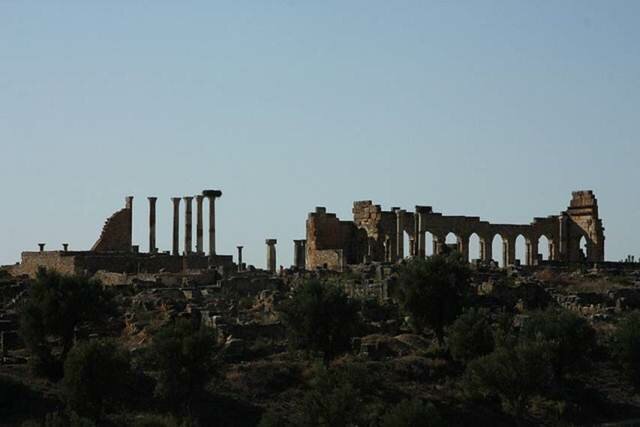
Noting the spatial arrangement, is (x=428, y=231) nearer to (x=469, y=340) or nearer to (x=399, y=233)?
(x=399, y=233)

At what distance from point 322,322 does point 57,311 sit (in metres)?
8.88

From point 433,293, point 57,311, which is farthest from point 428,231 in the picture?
point 57,311

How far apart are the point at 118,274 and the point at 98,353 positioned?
81.1 feet

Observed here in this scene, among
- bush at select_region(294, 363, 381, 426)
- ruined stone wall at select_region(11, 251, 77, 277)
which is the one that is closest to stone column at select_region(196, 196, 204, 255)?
ruined stone wall at select_region(11, 251, 77, 277)

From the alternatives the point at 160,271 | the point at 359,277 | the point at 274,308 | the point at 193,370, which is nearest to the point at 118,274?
the point at 160,271

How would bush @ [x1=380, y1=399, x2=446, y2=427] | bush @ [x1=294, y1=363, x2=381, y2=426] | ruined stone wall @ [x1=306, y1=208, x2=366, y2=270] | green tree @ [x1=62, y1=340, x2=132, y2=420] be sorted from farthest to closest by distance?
ruined stone wall @ [x1=306, y1=208, x2=366, y2=270]
green tree @ [x1=62, y1=340, x2=132, y2=420]
bush @ [x1=294, y1=363, x2=381, y2=426]
bush @ [x1=380, y1=399, x2=446, y2=427]

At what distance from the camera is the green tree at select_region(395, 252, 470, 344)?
170 feet

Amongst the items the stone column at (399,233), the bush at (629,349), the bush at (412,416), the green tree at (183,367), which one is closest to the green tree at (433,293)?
the bush at (629,349)

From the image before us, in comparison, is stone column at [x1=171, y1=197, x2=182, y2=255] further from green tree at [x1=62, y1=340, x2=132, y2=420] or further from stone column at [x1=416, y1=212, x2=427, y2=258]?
green tree at [x1=62, y1=340, x2=132, y2=420]

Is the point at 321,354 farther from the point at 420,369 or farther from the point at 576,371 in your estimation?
the point at 576,371

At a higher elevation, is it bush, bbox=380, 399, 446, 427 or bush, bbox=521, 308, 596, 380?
bush, bbox=521, 308, 596, 380

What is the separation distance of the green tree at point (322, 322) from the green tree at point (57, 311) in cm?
642

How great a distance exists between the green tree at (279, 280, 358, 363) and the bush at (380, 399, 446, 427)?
7593 millimetres

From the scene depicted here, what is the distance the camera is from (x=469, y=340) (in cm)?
4806
